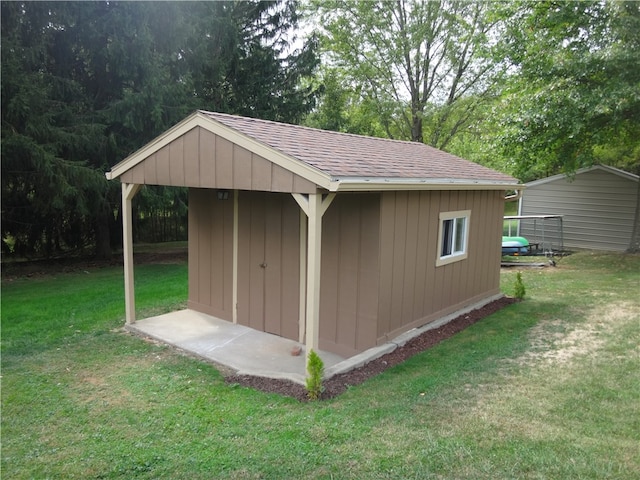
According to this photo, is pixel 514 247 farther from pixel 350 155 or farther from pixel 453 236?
pixel 350 155

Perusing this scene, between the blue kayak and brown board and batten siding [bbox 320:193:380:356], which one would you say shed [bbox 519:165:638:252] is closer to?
the blue kayak

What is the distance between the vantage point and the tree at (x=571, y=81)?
1140cm

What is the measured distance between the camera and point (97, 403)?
14.5ft

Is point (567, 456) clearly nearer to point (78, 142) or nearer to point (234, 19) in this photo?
point (78, 142)

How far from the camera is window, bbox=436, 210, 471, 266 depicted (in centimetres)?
693

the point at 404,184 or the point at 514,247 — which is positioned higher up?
the point at 404,184

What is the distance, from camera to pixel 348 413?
4023 mm

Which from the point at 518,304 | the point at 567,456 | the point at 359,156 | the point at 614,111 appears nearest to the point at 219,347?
the point at 359,156

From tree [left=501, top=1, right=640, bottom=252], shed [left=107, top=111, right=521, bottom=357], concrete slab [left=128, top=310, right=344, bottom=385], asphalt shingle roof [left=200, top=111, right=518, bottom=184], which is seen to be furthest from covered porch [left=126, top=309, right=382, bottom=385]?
tree [left=501, top=1, right=640, bottom=252]

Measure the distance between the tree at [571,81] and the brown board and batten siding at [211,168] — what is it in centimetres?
968

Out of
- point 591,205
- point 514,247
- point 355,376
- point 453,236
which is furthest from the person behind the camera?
point 591,205

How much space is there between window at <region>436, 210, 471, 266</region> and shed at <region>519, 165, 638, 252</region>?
946 centimetres

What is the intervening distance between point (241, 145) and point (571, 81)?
432 inches

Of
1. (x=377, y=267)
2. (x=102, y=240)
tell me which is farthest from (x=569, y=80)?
(x=102, y=240)
